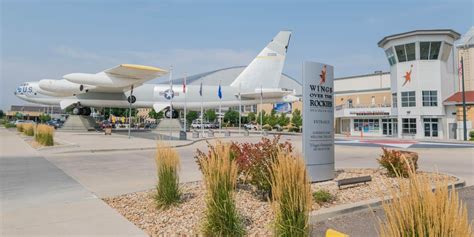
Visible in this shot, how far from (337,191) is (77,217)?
534 cm

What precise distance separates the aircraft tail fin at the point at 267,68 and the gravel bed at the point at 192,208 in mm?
38344

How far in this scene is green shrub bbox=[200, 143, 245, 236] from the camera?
423 cm

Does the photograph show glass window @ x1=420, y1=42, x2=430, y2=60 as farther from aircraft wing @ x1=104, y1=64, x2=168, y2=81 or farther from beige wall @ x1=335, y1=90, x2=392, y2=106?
aircraft wing @ x1=104, y1=64, x2=168, y2=81

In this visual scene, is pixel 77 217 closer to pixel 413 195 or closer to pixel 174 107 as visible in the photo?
pixel 413 195

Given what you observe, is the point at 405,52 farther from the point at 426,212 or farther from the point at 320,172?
the point at 426,212

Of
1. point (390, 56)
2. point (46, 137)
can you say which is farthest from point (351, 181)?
point (390, 56)

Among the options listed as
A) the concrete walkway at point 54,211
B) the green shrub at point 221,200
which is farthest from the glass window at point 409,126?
the green shrub at point 221,200

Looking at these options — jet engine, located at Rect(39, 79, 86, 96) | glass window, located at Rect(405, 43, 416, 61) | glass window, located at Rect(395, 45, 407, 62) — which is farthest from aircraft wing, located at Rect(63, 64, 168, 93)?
glass window, located at Rect(405, 43, 416, 61)

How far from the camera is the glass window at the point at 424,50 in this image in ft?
133

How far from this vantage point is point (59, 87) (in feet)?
115

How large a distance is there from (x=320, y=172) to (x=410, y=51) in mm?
40798

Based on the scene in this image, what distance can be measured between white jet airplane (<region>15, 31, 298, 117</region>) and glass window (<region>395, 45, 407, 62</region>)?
14.9m

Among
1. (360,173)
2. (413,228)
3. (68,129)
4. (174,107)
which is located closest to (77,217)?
(413,228)

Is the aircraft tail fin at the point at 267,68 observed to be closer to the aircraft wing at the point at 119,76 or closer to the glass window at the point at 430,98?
the aircraft wing at the point at 119,76
